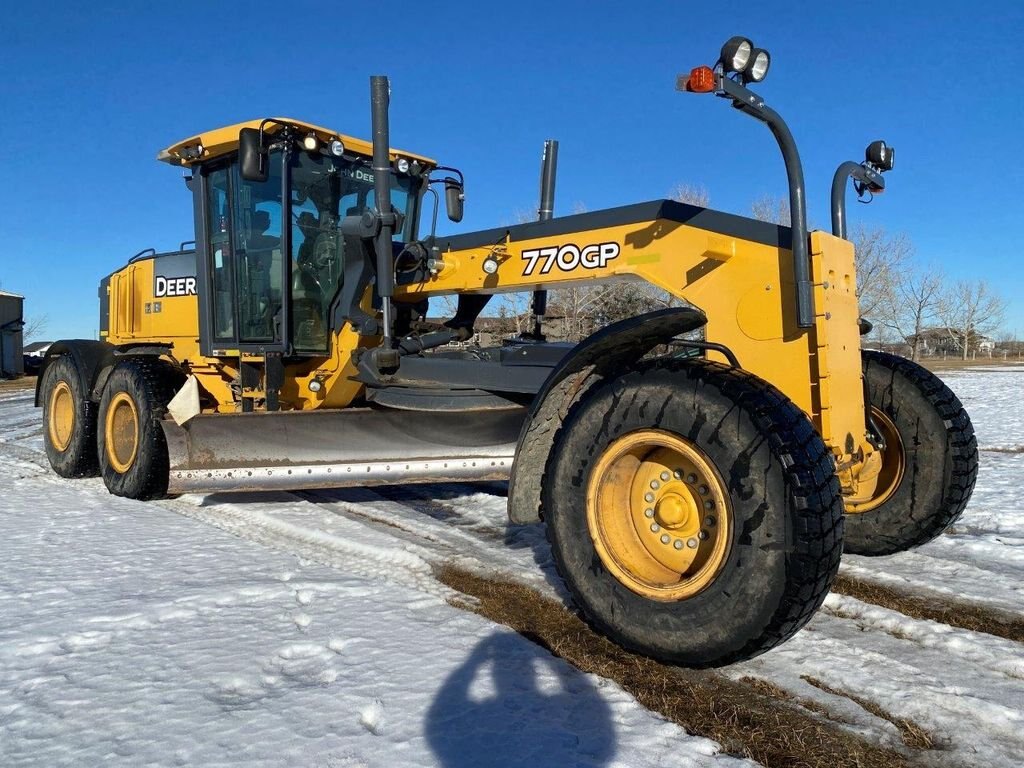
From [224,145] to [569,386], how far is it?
3.98 m

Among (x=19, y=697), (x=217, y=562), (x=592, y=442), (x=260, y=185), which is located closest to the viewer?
(x=19, y=697)

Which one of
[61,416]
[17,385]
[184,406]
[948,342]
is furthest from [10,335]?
[948,342]

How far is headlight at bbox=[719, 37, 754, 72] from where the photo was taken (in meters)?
2.71

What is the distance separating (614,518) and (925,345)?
85192mm

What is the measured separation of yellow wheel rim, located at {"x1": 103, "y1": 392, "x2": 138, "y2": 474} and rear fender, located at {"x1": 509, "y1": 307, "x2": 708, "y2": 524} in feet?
13.4

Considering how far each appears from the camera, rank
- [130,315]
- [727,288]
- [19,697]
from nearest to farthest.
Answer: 1. [19,697]
2. [727,288]
3. [130,315]

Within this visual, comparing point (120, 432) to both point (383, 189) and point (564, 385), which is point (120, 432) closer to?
point (383, 189)

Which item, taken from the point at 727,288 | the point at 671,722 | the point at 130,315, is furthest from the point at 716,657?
the point at 130,315

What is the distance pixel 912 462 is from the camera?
3842 mm

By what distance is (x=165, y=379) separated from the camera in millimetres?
5918

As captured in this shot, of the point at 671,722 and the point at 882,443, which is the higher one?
the point at 882,443

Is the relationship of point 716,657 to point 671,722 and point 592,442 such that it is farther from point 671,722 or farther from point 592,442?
point 592,442

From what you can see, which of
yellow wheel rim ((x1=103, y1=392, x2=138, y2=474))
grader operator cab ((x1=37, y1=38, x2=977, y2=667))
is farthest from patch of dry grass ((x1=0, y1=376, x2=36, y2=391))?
yellow wheel rim ((x1=103, y1=392, x2=138, y2=474))

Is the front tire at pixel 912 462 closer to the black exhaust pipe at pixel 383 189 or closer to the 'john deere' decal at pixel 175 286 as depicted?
the black exhaust pipe at pixel 383 189
